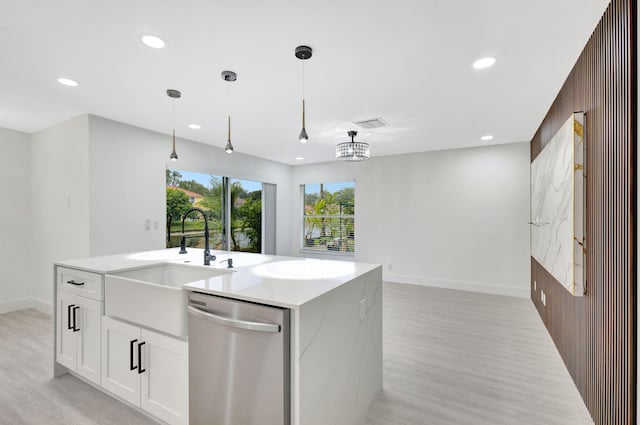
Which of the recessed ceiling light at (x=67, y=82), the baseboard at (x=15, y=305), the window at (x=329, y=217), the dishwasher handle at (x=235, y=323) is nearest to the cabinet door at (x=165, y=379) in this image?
the dishwasher handle at (x=235, y=323)

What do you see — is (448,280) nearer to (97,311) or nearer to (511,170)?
(511,170)

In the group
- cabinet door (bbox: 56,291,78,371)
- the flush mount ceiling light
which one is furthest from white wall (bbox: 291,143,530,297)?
cabinet door (bbox: 56,291,78,371)

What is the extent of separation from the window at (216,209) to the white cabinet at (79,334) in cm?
222

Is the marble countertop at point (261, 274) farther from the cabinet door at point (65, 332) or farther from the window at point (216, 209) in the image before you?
the window at point (216, 209)

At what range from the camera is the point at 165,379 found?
67.4 inches

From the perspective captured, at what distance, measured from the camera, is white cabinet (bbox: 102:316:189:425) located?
1.65m

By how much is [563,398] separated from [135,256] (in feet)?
11.8

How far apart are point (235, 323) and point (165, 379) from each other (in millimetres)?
745

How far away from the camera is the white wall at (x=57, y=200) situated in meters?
3.52

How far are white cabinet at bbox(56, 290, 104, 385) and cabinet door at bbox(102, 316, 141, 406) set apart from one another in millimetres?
99

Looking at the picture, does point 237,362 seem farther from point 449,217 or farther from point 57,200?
point 449,217

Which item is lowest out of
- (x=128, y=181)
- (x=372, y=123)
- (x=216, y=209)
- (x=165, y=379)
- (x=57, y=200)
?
(x=165, y=379)

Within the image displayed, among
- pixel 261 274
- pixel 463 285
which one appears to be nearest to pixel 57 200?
pixel 261 274

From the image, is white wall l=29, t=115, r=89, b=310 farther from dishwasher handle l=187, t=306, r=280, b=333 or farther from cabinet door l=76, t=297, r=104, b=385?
dishwasher handle l=187, t=306, r=280, b=333
